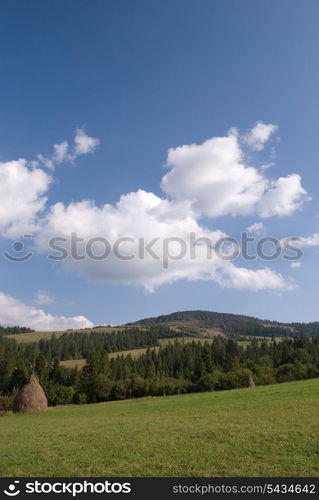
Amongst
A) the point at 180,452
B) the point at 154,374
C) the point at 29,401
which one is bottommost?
the point at 154,374

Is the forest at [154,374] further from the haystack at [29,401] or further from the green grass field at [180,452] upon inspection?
the green grass field at [180,452]

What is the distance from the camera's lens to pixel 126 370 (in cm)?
11969

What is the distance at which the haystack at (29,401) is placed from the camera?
53219 millimetres

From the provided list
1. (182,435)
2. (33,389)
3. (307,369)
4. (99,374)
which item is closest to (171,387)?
(99,374)

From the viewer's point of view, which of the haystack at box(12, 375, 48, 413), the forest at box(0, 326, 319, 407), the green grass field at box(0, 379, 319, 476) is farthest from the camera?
the forest at box(0, 326, 319, 407)

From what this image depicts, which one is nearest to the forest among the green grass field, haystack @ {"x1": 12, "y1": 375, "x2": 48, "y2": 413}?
haystack @ {"x1": 12, "y1": 375, "x2": 48, "y2": 413}

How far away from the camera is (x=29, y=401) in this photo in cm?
5356

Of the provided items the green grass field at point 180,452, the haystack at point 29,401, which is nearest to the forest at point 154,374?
the haystack at point 29,401

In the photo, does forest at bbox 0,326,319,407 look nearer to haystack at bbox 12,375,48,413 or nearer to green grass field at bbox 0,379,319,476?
haystack at bbox 12,375,48,413

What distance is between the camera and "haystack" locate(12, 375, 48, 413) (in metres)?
53.2

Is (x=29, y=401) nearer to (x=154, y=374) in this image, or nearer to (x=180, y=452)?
(x=180, y=452)

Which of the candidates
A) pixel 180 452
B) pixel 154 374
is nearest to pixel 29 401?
pixel 180 452

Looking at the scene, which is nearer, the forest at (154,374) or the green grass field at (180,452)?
the green grass field at (180,452)
